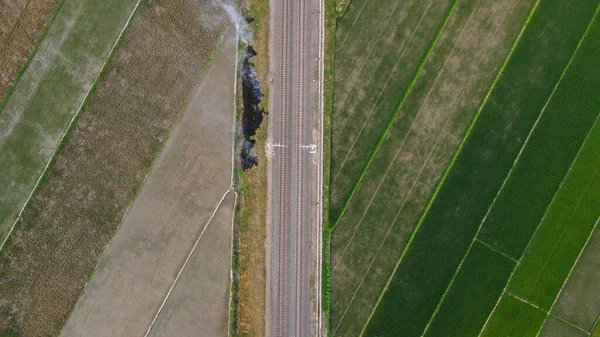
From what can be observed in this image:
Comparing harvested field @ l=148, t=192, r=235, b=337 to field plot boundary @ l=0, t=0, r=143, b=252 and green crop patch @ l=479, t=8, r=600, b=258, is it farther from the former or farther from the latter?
green crop patch @ l=479, t=8, r=600, b=258

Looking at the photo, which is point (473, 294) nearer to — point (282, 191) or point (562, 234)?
point (562, 234)

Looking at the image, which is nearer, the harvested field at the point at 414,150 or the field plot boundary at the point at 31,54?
the harvested field at the point at 414,150

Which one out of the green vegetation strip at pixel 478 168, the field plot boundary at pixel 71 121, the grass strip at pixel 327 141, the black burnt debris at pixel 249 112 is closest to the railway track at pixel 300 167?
the grass strip at pixel 327 141

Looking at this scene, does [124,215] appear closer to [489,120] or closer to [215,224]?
[215,224]

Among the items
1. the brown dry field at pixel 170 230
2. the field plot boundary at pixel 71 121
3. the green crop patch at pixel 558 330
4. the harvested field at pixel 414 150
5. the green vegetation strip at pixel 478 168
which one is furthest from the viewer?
the green crop patch at pixel 558 330

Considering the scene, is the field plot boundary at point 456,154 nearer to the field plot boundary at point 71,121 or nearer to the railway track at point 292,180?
the railway track at point 292,180

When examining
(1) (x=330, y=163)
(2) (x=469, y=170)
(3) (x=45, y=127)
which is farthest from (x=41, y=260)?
(2) (x=469, y=170)

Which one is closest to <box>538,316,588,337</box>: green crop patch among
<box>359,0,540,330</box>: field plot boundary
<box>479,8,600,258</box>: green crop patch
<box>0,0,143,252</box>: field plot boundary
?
<box>479,8,600,258</box>: green crop patch

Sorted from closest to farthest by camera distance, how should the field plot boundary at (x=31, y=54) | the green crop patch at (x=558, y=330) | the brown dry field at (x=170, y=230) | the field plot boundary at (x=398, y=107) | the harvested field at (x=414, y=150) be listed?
the brown dry field at (x=170, y=230), the harvested field at (x=414, y=150), the field plot boundary at (x=31, y=54), the green crop patch at (x=558, y=330), the field plot boundary at (x=398, y=107)
